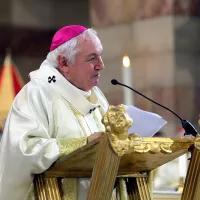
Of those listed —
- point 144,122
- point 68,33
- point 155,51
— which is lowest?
point 144,122

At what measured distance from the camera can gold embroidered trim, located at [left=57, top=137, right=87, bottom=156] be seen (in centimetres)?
323

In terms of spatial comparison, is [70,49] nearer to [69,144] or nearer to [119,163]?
[69,144]

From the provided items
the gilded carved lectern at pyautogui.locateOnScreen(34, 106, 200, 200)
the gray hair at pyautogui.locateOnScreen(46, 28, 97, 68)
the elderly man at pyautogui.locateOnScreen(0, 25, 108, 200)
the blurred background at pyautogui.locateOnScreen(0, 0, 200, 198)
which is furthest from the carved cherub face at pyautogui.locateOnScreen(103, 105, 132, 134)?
the blurred background at pyautogui.locateOnScreen(0, 0, 200, 198)

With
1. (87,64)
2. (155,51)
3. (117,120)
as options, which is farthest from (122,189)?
(155,51)

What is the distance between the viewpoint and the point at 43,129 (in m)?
3.30

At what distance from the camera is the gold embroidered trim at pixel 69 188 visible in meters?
3.36

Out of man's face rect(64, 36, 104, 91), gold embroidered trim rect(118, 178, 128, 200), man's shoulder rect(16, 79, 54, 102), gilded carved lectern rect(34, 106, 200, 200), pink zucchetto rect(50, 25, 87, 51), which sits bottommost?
gold embroidered trim rect(118, 178, 128, 200)

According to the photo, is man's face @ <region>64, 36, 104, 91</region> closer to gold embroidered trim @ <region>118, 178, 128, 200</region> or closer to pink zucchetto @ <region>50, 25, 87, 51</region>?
pink zucchetto @ <region>50, 25, 87, 51</region>

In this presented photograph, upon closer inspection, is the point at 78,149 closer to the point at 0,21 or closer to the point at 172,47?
the point at 172,47

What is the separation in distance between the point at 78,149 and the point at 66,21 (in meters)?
6.64

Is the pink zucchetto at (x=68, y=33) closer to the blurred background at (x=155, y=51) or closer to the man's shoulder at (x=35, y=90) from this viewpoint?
the man's shoulder at (x=35, y=90)

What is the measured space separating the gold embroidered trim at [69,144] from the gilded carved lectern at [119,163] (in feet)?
0.18

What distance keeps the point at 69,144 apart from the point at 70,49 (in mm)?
499

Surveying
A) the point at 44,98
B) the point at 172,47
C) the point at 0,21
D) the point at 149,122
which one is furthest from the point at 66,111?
the point at 0,21
